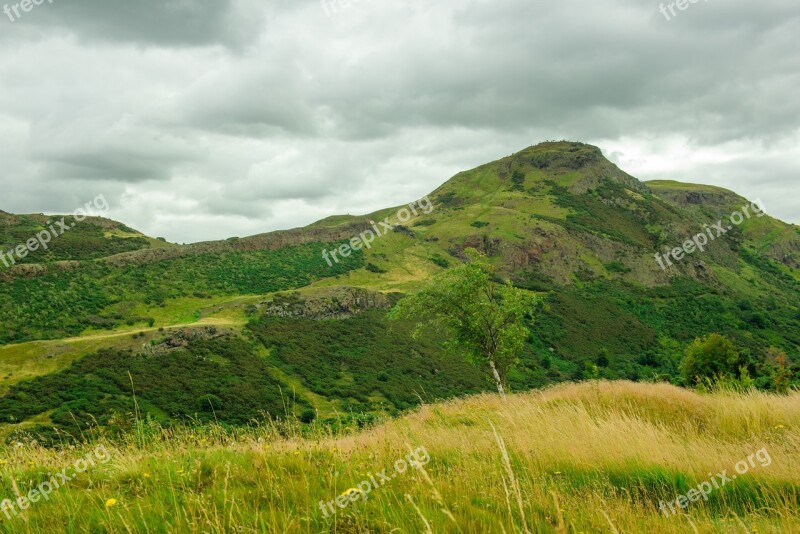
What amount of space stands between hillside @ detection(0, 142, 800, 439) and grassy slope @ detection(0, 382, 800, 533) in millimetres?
1370

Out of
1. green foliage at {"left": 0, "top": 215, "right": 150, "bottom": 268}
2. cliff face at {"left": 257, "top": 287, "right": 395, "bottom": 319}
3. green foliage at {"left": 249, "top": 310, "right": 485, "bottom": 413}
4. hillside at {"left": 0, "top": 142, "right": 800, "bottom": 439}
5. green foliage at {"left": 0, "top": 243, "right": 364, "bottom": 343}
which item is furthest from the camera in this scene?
green foliage at {"left": 0, "top": 215, "right": 150, "bottom": 268}

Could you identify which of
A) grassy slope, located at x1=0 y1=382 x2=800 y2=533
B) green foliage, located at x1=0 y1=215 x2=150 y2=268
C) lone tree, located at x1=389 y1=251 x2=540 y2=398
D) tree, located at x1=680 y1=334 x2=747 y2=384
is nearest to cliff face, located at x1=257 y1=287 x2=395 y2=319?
green foliage, located at x1=0 y1=215 x2=150 y2=268

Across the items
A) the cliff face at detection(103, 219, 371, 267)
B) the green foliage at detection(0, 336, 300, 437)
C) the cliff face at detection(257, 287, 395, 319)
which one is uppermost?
the cliff face at detection(103, 219, 371, 267)

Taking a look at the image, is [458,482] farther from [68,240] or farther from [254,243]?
[68,240]

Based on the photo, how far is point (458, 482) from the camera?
3.66 m

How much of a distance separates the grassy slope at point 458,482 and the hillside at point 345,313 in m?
1.37

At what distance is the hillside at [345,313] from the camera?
4094 cm

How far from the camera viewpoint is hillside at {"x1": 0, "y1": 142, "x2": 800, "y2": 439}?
40.9m

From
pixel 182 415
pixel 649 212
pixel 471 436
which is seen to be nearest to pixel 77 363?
pixel 182 415

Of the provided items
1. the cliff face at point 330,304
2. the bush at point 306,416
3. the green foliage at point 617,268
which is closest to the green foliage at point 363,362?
the cliff face at point 330,304

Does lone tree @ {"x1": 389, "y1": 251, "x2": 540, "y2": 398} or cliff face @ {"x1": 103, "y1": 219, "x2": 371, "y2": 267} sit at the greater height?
cliff face @ {"x1": 103, "y1": 219, "x2": 371, "y2": 267}

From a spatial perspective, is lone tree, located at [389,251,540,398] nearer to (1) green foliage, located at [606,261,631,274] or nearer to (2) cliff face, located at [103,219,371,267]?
(2) cliff face, located at [103,219,371,267]

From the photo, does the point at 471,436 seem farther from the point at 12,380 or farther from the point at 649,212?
the point at 649,212

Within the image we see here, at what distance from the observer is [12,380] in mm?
36938
